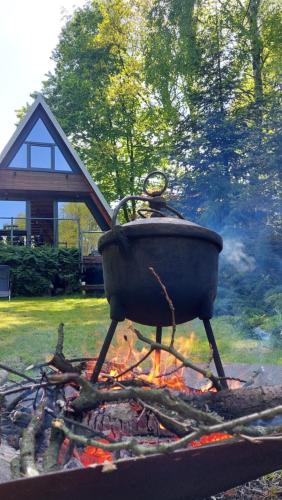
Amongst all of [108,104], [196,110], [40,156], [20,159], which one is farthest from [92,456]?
[108,104]

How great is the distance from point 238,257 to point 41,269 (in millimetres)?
6027

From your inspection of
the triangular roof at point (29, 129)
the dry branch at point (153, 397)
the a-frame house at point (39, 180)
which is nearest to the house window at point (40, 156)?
the a-frame house at point (39, 180)

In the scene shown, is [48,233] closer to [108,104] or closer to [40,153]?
[40,153]

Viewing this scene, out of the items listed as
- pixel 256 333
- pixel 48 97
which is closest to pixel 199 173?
pixel 256 333

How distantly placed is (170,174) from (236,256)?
255 centimetres

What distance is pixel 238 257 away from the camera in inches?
323

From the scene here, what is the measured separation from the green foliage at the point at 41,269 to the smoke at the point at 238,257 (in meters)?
5.69

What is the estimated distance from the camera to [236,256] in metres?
8.22

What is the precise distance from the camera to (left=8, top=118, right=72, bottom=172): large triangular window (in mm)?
14023

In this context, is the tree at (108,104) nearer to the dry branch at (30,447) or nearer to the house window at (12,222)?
the house window at (12,222)

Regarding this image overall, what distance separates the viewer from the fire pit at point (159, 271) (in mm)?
2250

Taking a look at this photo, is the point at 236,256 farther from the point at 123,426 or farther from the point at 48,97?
the point at 48,97

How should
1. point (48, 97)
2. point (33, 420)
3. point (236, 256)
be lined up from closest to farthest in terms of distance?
point (33, 420)
point (236, 256)
point (48, 97)


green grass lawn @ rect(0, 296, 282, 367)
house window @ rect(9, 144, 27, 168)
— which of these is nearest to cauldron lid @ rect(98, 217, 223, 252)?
green grass lawn @ rect(0, 296, 282, 367)
